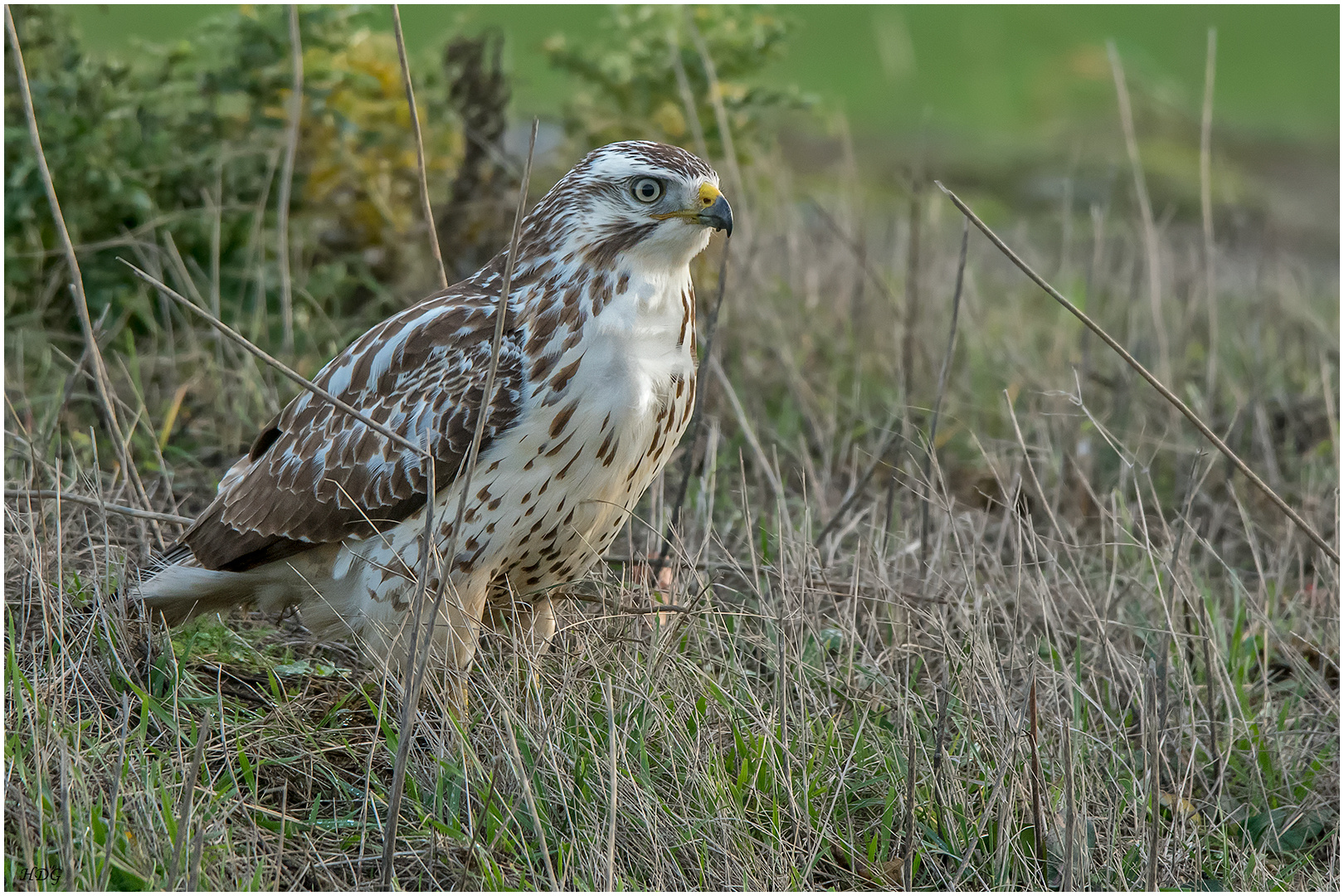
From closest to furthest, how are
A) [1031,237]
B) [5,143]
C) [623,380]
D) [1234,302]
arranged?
[623,380] < [5,143] < [1234,302] < [1031,237]

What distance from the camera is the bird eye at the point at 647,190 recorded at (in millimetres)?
2984

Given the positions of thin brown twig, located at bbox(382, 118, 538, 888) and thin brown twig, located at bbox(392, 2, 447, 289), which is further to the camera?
thin brown twig, located at bbox(392, 2, 447, 289)

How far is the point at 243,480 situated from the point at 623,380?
1.09 metres

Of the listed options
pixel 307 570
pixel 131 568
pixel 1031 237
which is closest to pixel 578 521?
pixel 307 570

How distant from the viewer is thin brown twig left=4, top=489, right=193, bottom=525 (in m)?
3.23

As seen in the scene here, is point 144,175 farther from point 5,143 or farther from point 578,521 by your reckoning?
point 578,521

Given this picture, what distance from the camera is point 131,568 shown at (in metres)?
3.67

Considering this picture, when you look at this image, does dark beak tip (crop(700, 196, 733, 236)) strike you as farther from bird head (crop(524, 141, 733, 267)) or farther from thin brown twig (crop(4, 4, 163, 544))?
thin brown twig (crop(4, 4, 163, 544))

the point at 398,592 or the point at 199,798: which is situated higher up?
the point at 398,592

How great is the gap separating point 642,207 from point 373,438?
83 centimetres

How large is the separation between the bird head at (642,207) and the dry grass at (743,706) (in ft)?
2.29

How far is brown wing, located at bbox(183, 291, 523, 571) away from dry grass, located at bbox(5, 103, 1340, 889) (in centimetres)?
35

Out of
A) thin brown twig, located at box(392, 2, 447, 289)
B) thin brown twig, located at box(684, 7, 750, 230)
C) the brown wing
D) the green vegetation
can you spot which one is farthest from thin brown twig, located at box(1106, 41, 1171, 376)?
the brown wing

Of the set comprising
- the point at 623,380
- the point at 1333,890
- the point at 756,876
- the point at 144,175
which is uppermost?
the point at 144,175
